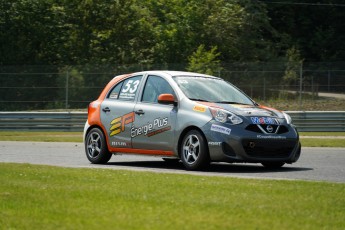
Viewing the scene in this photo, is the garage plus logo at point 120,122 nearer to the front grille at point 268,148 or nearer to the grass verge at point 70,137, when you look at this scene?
the front grille at point 268,148

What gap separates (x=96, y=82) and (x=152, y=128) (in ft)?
57.0

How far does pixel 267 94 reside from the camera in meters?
31.1

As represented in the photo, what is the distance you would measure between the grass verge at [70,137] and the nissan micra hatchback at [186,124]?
7.21 metres

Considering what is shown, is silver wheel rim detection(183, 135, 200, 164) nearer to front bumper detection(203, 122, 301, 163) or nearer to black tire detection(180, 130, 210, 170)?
black tire detection(180, 130, 210, 170)

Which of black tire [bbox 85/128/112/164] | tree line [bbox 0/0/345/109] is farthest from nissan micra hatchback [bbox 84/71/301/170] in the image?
tree line [bbox 0/0/345/109]

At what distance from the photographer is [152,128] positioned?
47.2 ft

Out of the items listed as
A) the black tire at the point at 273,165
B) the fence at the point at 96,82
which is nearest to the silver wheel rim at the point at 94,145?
the black tire at the point at 273,165

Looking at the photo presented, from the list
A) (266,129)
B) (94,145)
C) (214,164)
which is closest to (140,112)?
(94,145)

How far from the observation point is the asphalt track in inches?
500

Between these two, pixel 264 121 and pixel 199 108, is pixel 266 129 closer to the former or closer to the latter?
pixel 264 121

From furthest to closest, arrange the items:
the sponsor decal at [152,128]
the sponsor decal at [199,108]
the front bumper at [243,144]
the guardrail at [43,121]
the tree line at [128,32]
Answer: the tree line at [128,32] → the guardrail at [43,121] → the sponsor decal at [152,128] → the sponsor decal at [199,108] → the front bumper at [243,144]

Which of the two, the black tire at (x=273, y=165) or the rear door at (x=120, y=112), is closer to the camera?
the black tire at (x=273, y=165)

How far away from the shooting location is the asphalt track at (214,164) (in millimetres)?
12711

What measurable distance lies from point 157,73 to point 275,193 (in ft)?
18.8
